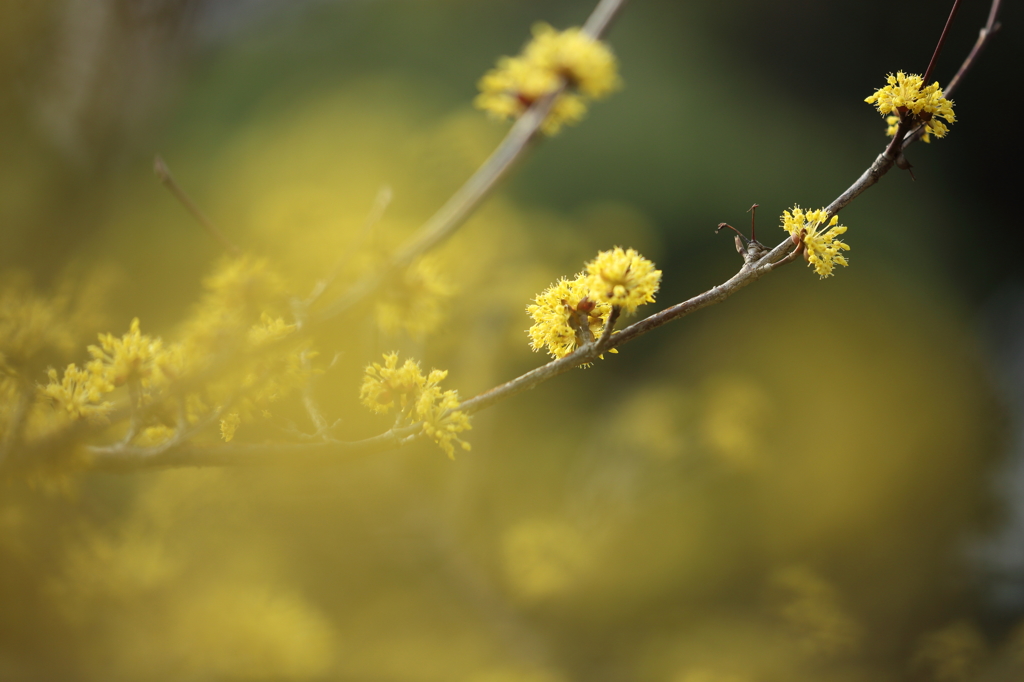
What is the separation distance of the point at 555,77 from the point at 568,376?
8.57 feet

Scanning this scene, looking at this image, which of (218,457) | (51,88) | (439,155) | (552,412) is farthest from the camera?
(552,412)

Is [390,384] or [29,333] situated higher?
[29,333]

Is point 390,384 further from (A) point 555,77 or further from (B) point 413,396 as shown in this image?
(A) point 555,77

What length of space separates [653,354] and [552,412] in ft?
2.34

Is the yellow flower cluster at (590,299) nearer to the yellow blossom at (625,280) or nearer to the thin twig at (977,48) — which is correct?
the yellow blossom at (625,280)

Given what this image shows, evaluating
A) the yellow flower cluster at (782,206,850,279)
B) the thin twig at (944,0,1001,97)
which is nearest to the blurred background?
the yellow flower cluster at (782,206,850,279)

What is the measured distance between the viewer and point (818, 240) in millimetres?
580

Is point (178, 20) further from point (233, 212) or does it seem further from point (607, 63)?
point (607, 63)

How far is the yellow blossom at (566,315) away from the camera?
61 cm

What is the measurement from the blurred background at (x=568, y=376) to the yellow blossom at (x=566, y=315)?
37.0 inches

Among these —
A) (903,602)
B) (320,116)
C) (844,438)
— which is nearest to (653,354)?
(844,438)

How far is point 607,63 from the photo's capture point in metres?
0.48

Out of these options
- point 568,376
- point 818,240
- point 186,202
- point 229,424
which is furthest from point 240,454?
point 568,376

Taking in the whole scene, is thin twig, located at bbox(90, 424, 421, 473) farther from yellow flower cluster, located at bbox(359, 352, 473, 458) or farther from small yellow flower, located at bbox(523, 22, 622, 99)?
small yellow flower, located at bbox(523, 22, 622, 99)
